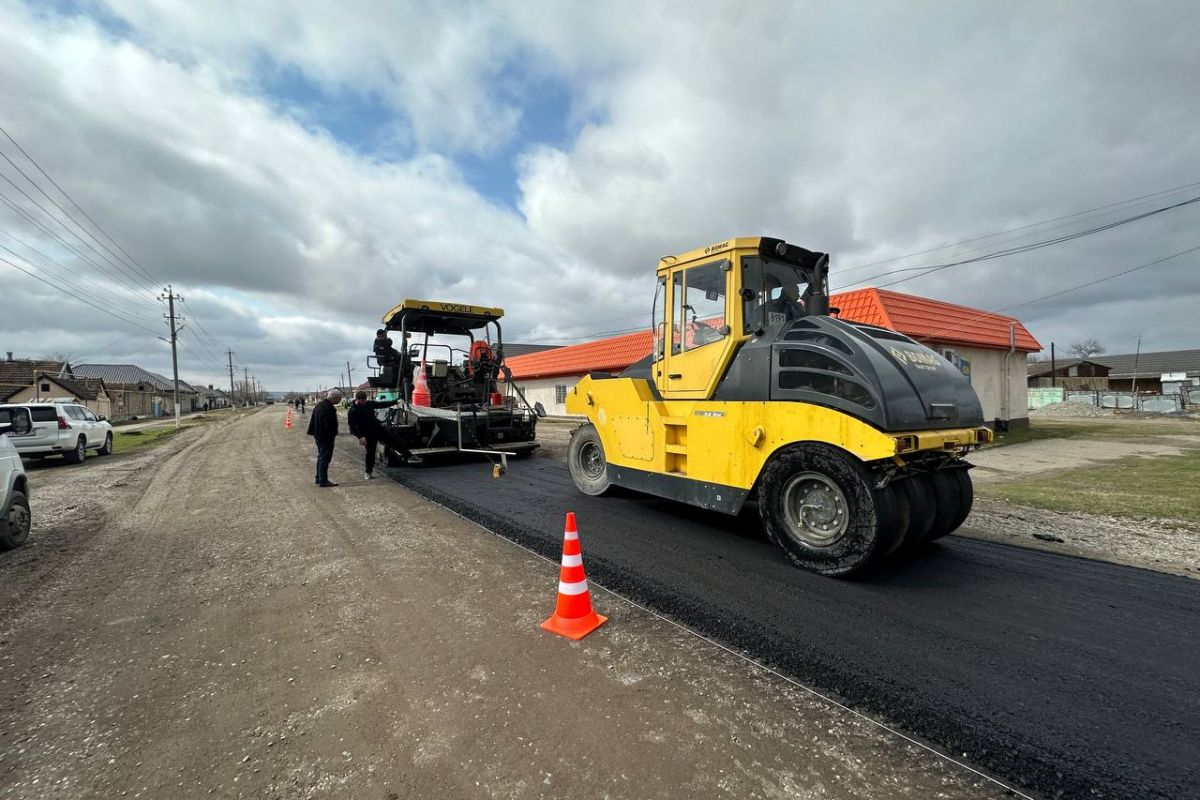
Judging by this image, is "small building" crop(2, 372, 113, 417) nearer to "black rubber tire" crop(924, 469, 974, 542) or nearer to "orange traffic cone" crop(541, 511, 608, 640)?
"orange traffic cone" crop(541, 511, 608, 640)

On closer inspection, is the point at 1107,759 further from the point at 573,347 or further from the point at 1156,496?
the point at 573,347

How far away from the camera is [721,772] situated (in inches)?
78.8

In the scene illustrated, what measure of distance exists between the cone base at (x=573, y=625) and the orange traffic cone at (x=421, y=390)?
7.63 metres

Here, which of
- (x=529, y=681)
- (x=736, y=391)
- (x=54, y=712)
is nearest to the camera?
(x=54, y=712)

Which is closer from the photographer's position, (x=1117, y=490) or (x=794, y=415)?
(x=794, y=415)

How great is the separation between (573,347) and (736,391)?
2392 centimetres

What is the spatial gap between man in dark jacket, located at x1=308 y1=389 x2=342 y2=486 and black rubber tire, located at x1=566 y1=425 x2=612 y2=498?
384 cm

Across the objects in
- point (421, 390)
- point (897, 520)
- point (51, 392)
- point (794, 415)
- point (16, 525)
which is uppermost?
point (51, 392)

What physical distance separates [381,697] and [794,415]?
3.42 metres

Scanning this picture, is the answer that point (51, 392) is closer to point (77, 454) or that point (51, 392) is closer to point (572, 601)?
point (77, 454)

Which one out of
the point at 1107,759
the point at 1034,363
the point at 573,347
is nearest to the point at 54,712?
the point at 1107,759

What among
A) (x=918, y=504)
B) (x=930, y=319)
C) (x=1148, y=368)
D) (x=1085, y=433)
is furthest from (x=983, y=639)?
(x=1148, y=368)

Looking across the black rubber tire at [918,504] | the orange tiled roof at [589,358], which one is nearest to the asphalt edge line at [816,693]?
the black rubber tire at [918,504]

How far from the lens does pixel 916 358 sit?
14.6ft
